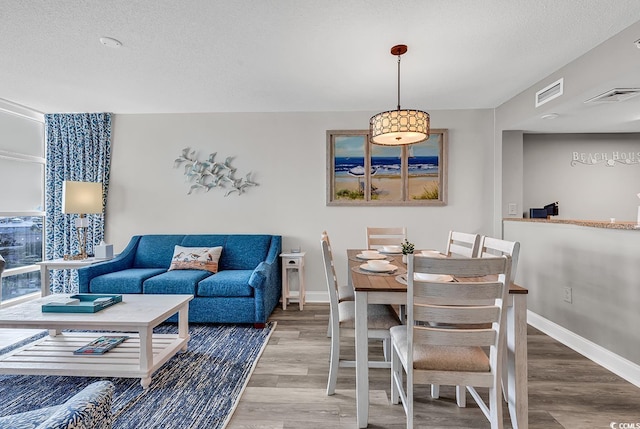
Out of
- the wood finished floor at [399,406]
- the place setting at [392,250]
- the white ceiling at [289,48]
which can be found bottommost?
the wood finished floor at [399,406]

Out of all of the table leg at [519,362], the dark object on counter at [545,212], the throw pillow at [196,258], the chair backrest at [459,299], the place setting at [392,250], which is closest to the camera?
the chair backrest at [459,299]

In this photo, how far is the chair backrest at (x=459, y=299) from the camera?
4.08ft

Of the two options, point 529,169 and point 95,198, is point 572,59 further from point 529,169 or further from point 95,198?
point 95,198

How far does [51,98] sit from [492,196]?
5.36 metres

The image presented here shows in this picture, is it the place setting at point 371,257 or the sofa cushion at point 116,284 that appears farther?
the sofa cushion at point 116,284

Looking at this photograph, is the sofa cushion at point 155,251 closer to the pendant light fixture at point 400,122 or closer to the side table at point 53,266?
the side table at point 53,266

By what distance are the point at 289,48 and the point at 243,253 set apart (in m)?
2.29

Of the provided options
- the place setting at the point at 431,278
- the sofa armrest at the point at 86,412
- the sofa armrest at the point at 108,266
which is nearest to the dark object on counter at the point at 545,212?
the place setting at the point at 431,278

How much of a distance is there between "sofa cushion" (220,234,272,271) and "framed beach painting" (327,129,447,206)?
1.04 m

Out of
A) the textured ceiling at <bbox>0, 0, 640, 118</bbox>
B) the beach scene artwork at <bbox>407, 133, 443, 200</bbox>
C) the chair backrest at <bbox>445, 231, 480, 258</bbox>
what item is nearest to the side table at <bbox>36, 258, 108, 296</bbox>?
the textured ceiling at <bbox>0, 0, 640, 118</bbox>

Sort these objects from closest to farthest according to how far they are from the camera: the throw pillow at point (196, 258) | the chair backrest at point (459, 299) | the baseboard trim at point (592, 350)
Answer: the chair backrest at point (459, 299) < the baseboard trim at point (592, 350) < the throw pillow at point (196, 258)

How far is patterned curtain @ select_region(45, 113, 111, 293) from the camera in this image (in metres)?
3.78

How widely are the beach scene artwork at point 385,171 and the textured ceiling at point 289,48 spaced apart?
0.56m

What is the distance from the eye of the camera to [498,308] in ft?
4.32
